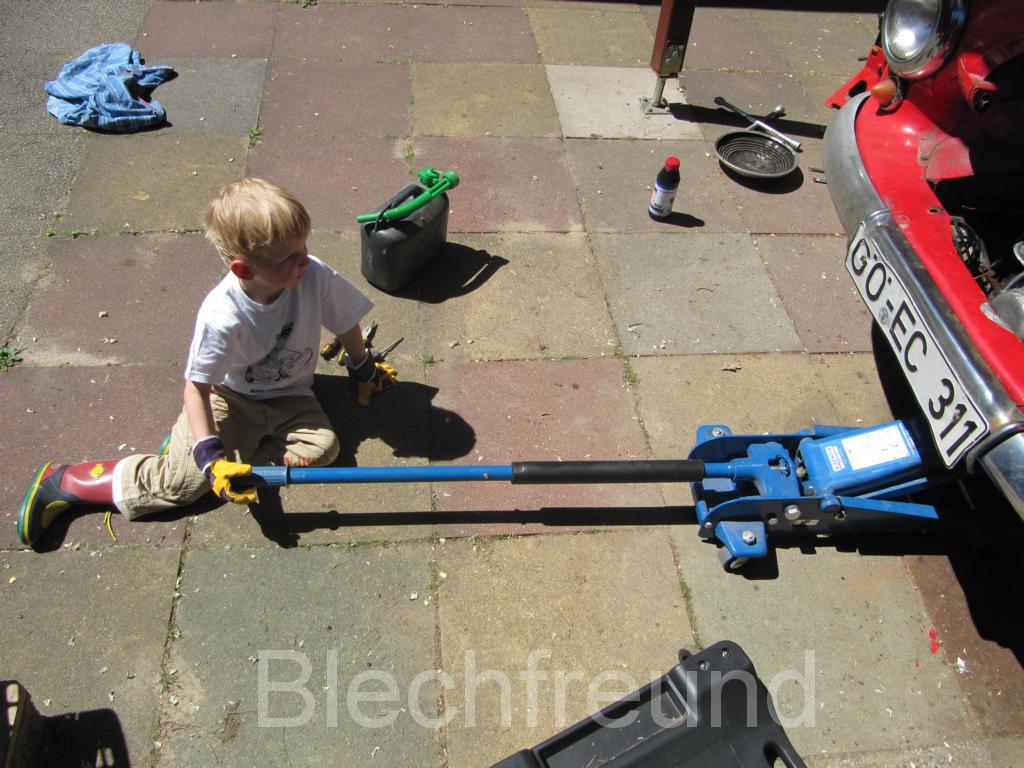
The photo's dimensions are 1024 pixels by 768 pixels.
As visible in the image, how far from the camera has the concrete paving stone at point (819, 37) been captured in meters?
5.63

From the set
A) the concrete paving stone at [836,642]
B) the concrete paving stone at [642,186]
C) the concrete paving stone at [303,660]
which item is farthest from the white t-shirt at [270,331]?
the concrete paving stone at [642,186]

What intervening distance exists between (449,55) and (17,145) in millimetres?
2854

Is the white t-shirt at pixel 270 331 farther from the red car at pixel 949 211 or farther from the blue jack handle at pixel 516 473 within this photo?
the red car at pixel 949 211

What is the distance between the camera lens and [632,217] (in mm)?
4223

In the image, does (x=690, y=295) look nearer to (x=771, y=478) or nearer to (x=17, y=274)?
(x=771, y=478)

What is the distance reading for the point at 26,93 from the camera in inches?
185

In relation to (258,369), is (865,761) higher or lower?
lower

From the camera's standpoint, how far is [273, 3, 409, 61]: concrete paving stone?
5.23 m

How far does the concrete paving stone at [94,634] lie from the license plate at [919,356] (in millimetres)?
2663

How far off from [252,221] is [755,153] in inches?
139

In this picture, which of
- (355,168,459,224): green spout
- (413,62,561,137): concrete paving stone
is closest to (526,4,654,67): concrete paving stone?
(413,62,561,137): concrete paving stone

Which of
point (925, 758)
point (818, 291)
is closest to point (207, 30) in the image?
point (818, 291)

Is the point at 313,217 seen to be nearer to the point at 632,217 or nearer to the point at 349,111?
the point at 349,111

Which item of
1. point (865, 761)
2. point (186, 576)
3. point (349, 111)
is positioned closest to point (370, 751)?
point (186, 576)
